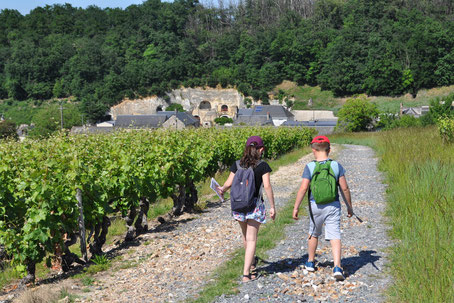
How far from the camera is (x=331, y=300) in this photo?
4344mm

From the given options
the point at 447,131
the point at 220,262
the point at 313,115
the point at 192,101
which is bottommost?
the point at 220,262

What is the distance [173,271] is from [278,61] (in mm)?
113910

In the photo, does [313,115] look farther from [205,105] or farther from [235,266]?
[235,266]

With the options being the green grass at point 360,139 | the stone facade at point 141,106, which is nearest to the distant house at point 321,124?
the green grass at point 360,139

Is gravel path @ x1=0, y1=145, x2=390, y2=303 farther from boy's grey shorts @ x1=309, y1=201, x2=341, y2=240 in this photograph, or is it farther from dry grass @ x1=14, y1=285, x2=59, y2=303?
boy's grey shorts @ x1=309, y1=201, x2=341, y2=240

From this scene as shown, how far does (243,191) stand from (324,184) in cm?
87

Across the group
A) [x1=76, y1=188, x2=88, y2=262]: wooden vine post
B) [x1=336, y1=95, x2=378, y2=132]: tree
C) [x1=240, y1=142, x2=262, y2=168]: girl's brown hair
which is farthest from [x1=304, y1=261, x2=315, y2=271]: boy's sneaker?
[x1=336, y1=95, x2=378, y2=132]: tree

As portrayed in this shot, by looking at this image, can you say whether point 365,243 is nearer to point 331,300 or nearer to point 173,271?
point 331,300

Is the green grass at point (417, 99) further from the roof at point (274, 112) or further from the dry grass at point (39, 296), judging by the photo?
the dry grass at point (39, 296)

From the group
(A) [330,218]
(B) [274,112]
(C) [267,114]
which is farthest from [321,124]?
(A) [330,218]

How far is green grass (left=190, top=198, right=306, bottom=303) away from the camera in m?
4.75

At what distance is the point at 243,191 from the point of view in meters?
4.85

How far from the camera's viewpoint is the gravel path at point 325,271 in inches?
176

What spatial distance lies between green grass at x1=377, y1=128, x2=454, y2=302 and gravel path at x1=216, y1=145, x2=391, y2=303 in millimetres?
206
